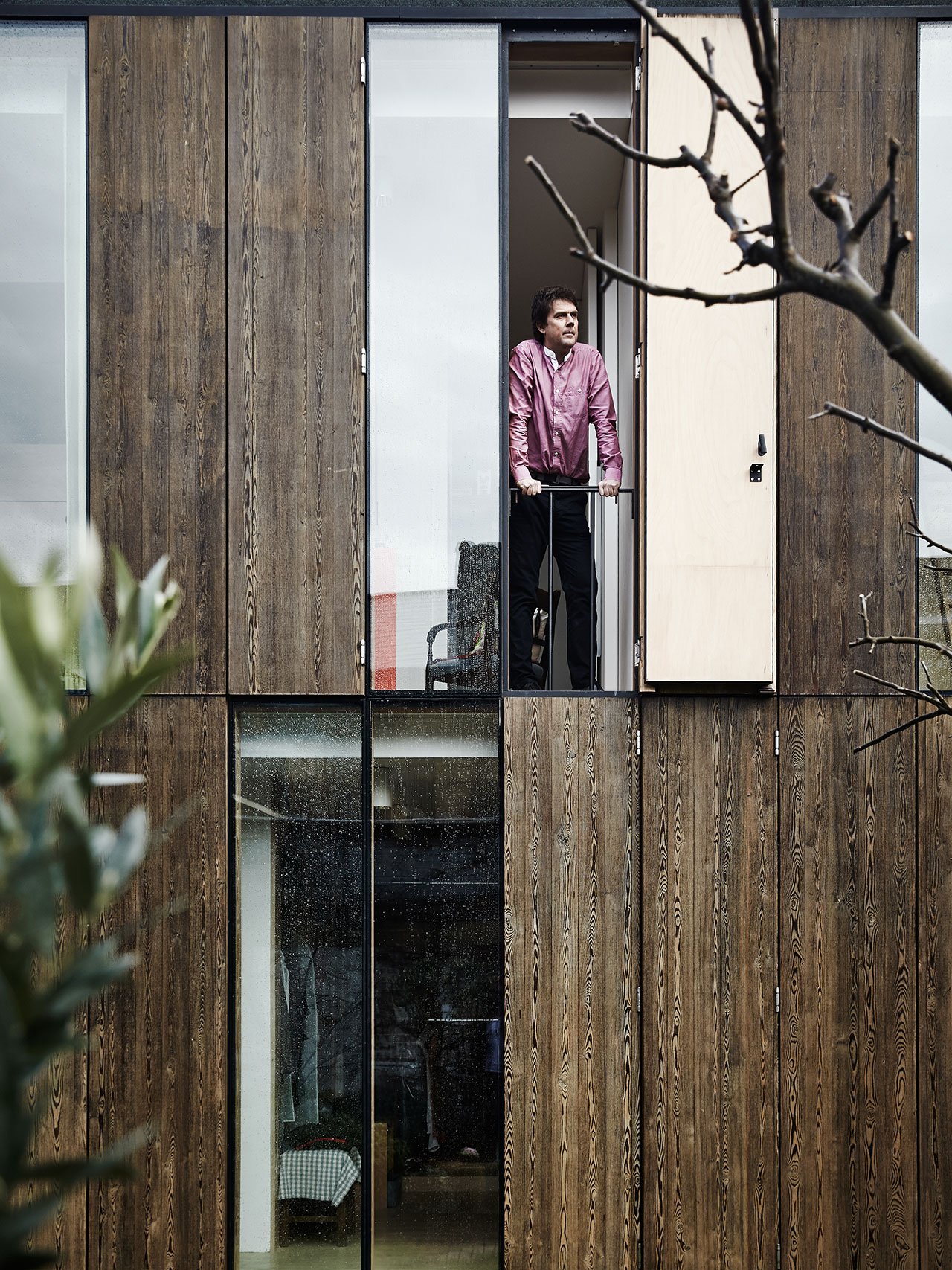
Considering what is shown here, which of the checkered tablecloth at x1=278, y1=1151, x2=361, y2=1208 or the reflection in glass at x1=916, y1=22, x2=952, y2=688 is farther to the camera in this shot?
the reflection in glass at x1=916, y1=22, x2=952, y2=688

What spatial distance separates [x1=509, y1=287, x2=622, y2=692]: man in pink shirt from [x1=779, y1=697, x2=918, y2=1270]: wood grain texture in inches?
36.6

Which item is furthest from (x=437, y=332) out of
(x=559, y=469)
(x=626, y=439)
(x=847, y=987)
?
(x=847, y=987)

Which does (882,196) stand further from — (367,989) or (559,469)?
(367,989)

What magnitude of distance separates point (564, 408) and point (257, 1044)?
2.73 m

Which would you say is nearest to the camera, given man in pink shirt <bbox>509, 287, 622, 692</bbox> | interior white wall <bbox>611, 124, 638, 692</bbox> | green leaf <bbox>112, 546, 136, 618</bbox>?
green leaf <bbox>112, 546, 136, 618</bbox>

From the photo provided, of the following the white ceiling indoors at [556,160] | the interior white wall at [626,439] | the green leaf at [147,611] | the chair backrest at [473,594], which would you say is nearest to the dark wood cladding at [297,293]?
the chair backrest at [473,594]

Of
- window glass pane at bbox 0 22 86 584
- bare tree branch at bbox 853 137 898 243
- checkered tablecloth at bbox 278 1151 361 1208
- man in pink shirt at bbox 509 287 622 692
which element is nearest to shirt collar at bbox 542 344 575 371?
man in pink shirt at bbox 509 287 622 692

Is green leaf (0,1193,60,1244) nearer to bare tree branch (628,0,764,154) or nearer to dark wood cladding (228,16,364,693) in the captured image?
bare tree branch (628,0,764,154)

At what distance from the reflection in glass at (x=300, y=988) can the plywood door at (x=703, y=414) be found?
4.35 ft

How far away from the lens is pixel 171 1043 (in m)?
4.64

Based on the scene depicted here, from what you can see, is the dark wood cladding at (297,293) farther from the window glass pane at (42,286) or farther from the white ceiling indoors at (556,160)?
the white ceiling indoors at (556,160)

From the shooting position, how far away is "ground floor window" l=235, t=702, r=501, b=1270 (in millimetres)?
4625

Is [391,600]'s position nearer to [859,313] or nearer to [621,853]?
[621,853]

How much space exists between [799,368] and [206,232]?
2331 millimetres
